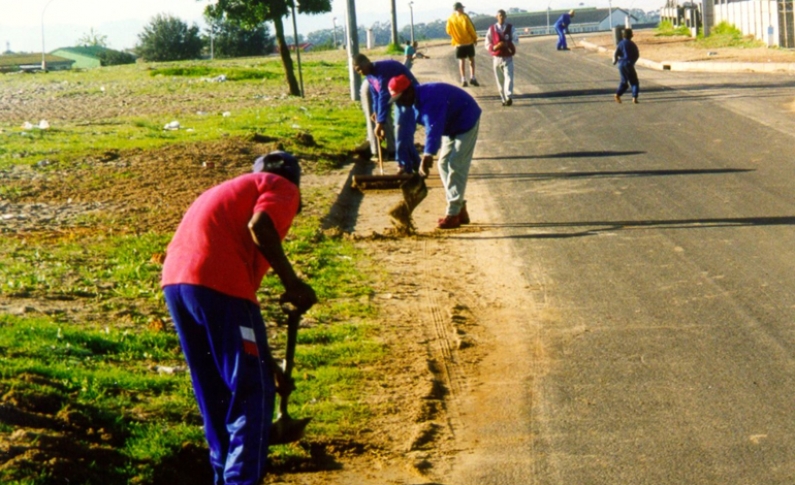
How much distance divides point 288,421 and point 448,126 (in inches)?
247

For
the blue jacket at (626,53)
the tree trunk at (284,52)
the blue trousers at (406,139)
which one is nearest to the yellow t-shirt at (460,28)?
the tree trunk at (284,52)

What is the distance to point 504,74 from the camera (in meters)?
24.4

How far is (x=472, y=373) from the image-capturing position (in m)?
7.29

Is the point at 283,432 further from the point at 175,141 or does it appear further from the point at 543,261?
the point at 175,141

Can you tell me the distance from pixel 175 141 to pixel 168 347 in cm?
1165

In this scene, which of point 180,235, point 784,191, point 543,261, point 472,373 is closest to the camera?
point 180,235

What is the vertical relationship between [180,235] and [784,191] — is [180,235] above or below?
above

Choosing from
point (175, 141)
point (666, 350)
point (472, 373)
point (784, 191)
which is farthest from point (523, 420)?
point (175, 141)

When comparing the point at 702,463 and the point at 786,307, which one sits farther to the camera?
the point at 786,307

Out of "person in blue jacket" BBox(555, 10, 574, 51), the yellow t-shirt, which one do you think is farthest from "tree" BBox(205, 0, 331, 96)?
"person in blue jacket" BBox(555, 10, 574, 51)

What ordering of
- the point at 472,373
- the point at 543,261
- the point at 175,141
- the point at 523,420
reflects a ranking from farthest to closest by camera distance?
the point at 175,141 → the point at 543,261 → the point at 472,373 → the point at 523,420

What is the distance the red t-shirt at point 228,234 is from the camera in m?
4.99

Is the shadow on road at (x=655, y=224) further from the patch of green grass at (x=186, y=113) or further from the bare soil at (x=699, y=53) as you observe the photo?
the bare soil at (x=699, y=53)

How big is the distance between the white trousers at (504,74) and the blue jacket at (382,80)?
940 centimetres
